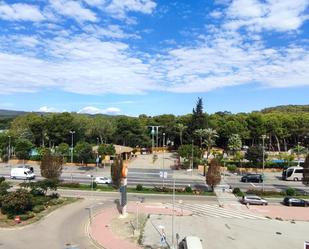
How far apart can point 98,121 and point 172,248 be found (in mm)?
82990

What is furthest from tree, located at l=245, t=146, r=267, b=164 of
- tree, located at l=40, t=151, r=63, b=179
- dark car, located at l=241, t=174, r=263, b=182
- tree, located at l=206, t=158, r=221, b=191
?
tree, located at l=40, t=151, r=63, b=179

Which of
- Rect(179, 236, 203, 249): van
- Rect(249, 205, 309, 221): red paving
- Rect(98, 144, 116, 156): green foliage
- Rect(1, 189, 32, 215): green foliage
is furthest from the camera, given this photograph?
Rect(98, 144, 116, 156): green foliage

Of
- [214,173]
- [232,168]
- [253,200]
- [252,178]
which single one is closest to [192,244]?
[253,200]

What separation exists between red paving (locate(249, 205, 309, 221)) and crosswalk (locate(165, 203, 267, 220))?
2.19 meters

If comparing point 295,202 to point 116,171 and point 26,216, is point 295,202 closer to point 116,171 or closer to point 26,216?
point 116,171

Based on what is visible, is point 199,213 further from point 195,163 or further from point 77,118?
point 77,118

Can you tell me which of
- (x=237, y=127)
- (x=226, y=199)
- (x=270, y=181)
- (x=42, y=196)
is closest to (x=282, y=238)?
(x=226, y=199)

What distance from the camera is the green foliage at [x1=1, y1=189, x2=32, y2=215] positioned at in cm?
3766

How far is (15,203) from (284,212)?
93.3 ft

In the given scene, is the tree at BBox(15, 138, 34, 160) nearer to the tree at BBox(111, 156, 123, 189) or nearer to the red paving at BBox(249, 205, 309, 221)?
the tree at BBox(111, 156, 123, 189)

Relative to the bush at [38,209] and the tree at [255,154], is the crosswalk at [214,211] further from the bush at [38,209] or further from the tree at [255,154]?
the tree at [255,154]

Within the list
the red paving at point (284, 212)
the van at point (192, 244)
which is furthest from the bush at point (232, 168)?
the van at point (192, 244)

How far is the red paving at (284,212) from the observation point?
1697 inches

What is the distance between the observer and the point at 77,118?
111000 millimetres
